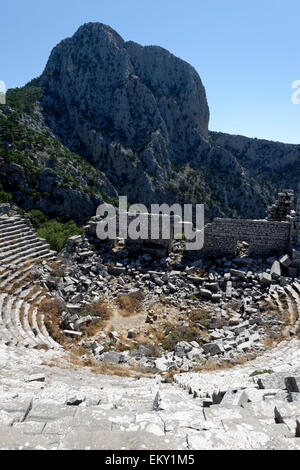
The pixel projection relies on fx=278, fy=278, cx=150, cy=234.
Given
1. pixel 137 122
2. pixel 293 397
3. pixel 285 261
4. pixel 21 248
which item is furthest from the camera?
pixel 137 122

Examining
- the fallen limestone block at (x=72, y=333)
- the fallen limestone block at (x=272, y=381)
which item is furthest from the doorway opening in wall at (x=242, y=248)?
the fallen limestone block at (x=272, y=381)

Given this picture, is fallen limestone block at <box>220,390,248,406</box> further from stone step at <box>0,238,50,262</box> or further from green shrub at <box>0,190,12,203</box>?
green shrub at <box>0,190,12,203</box>

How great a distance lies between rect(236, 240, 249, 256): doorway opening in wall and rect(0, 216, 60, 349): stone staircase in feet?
36.5

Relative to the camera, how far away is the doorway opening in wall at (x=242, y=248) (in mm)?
16578

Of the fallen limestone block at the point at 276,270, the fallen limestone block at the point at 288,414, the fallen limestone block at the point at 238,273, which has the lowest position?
the fallen limestone block at the point at 238,273

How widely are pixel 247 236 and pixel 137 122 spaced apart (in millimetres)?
61106

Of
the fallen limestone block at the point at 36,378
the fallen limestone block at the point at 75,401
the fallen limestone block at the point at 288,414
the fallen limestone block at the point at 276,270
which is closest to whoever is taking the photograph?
the fallen limestone block at the point at 288,414

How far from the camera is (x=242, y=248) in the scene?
16906 mm

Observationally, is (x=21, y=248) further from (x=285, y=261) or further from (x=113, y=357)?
(x=285, y=261)

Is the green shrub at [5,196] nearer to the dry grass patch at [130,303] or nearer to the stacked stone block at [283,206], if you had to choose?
the dry grass patch at [130,303]

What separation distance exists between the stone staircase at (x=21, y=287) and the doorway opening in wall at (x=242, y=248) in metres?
11.1

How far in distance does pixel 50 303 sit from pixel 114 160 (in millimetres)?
54942

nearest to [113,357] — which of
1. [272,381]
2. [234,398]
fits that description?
[272,381]

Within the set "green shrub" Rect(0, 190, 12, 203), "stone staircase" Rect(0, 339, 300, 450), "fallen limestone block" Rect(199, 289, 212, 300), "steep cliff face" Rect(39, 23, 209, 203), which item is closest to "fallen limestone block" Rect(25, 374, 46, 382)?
"stone staircase" Rect(0, 339, 300, 450)
